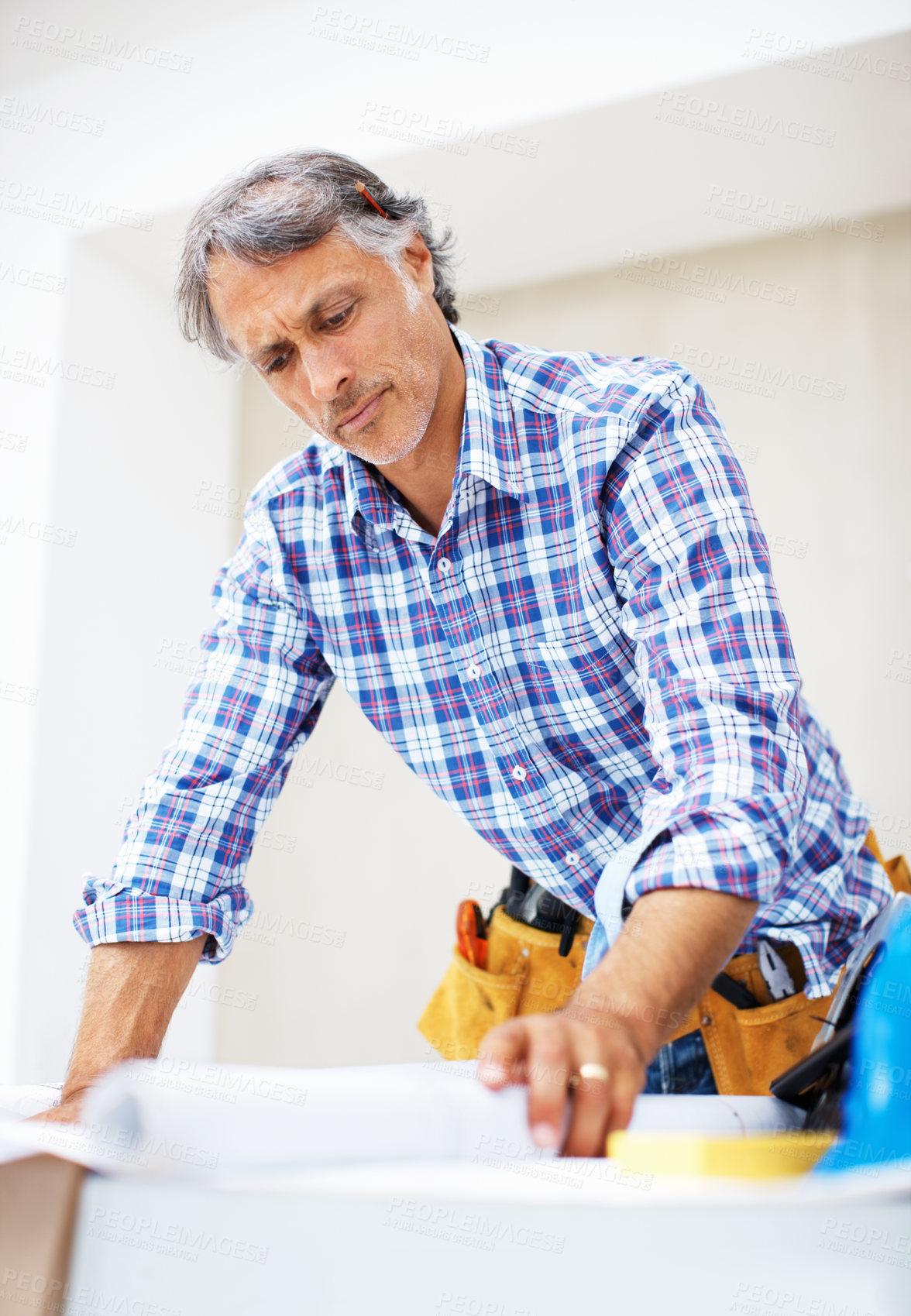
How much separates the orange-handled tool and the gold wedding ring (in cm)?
77

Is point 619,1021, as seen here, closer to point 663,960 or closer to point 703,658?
point 663,960

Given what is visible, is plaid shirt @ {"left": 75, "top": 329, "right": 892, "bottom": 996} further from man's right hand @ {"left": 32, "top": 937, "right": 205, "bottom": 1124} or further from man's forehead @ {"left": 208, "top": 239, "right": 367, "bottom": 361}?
man's forehead @ {"left": 208, "top": 239, "right": 367, "bottom": 361}

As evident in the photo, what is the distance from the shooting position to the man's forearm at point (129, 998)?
89 centimetres

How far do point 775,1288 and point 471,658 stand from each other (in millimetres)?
701

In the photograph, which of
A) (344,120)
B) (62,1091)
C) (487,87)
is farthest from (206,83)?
(62,1091)

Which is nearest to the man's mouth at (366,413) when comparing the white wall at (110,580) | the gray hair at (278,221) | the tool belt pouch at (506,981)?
the gray hair at (278,221)

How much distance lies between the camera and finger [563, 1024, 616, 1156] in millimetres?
495

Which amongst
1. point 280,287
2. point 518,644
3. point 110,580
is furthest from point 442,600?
point 110,580

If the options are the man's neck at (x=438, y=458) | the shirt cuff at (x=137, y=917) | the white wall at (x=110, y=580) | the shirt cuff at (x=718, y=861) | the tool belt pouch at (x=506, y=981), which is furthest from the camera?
the white wall at (x=110, y=580)

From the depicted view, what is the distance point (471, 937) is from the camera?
1.28 metres

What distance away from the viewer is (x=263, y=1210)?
0.43 meters

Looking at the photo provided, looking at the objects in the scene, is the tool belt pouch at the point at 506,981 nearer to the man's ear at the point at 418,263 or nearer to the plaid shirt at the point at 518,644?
the plaid shirt at the point at 518,644

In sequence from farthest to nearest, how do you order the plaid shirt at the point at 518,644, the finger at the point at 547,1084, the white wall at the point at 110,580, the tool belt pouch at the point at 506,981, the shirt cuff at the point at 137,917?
the white wall at the point at 110,580 < the tool belt pouch at the point at 506,981 < the shirt cuff at the point at 137,917 < the plaid shirt at the point at 518,644 < the finger at the point at 547,1084

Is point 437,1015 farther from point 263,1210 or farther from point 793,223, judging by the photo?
point 793,223
